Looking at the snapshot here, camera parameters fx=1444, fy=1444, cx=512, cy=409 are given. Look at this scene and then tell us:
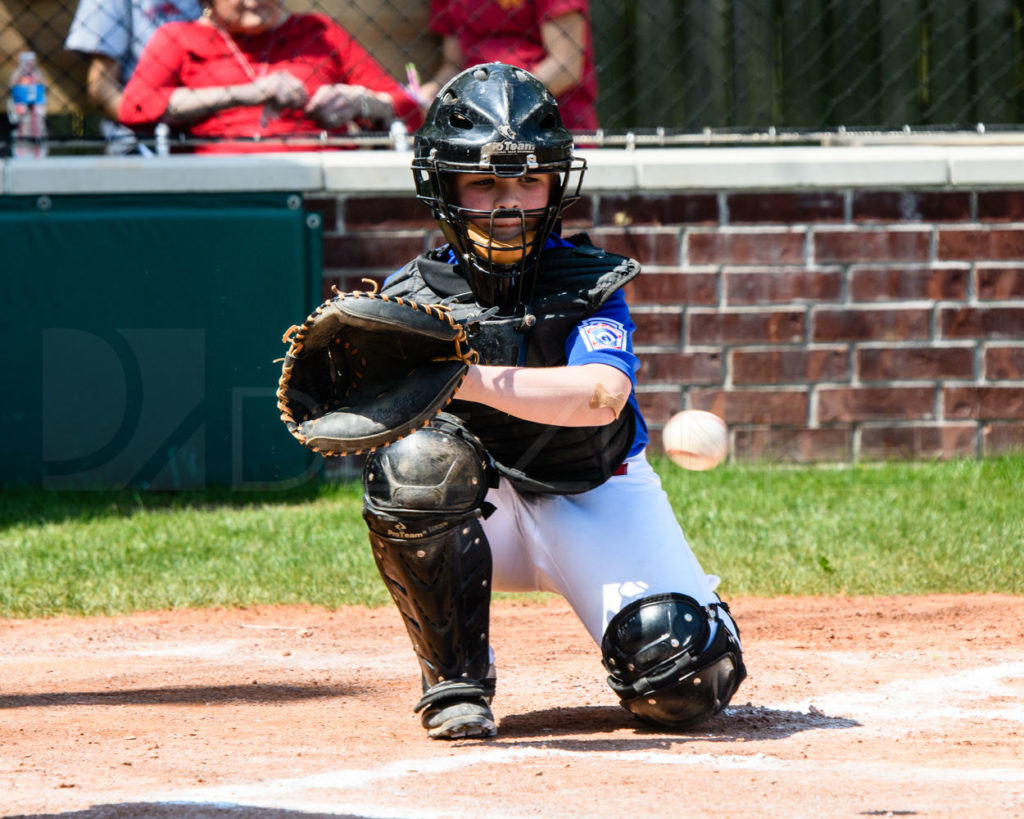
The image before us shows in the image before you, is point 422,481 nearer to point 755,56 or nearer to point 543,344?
point 543,344

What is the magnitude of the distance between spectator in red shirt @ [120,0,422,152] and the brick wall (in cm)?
82

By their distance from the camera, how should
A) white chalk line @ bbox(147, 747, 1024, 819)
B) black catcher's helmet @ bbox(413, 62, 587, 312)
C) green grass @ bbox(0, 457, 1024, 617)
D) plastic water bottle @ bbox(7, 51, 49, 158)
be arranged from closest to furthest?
white chalk line @ bbox(147, 747, 1024, 819) → black catcher's helmet @ bbox(413, 62, 587, 312) → green grass @ bbox(0, 457, 1024, 617) → plastic water bottle @ bbox(7, 51, 49, 158)

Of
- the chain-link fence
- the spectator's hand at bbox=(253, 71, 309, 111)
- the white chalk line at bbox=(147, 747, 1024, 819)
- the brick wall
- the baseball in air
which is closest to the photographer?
the white chalk line at bbox=(147, 747, 1024, 819)

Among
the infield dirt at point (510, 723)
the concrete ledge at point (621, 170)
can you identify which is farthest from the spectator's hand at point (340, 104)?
the infield dirt at point (510, 723)

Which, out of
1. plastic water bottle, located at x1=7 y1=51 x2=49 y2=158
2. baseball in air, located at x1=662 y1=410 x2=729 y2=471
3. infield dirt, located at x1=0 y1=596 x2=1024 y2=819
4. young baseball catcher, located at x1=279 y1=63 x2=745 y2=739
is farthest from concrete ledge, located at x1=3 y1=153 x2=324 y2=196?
young baseball catcher, located at x1=279 y1=63 x2=745 y2=739

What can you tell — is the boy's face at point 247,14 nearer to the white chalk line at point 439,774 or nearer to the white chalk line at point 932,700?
the white chalk line at point 932,700

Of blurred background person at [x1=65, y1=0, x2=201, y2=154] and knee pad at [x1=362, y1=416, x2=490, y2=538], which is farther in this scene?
blurred background person at [x1=65, y1=0, x2=201, y2=154]

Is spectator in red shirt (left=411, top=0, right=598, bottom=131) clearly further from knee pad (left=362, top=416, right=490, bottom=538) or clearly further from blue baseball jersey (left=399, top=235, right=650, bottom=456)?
knee pad (left=362, top=416, right=490, bottom=538)

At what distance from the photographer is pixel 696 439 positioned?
20.5 feet

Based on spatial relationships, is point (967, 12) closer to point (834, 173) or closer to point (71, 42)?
point (834, 173)

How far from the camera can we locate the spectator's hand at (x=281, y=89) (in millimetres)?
6676

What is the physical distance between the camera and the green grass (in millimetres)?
4879

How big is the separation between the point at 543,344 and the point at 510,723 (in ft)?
→ 2.82

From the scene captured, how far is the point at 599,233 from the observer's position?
6.56m
